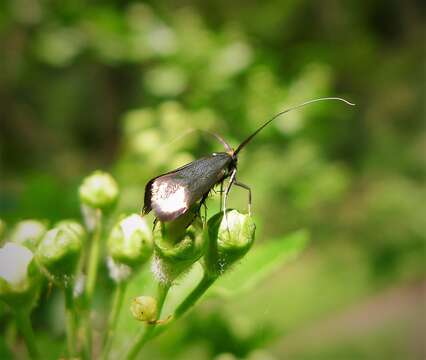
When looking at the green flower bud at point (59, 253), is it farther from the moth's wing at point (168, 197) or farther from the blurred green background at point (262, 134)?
the blurred green background at point (262, 134)

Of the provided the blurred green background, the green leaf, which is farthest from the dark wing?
the blurred green background

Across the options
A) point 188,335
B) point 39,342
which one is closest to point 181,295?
point 39,342

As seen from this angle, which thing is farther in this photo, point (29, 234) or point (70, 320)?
point (29, 234)

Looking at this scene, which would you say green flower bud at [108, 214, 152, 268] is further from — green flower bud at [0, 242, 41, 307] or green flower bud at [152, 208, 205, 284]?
green flower bud at [0, 242, 41, 307]

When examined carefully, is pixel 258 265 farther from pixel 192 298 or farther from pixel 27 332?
pixel 27 332

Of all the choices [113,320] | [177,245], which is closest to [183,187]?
[177,245]
